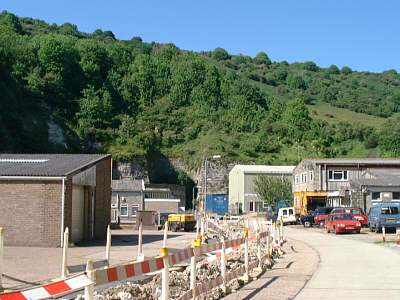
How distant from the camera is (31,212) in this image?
95.9 ft

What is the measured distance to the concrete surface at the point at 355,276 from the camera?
529 inches

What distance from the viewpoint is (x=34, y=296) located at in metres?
5.52

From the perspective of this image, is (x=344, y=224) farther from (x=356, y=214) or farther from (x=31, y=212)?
(x=31, y=212)

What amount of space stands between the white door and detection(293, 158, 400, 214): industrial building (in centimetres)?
2933

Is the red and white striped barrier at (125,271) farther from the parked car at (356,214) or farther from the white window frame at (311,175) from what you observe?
the white window frame at (311,175)

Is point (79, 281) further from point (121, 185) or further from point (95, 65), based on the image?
point (95, 65)

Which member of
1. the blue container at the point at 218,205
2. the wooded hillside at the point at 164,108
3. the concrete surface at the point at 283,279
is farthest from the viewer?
the wooded hillside at the point at 164,108

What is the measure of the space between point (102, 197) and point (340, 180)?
40194 mm

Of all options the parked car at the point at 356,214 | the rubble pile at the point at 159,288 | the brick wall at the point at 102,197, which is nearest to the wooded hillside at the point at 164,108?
the parked car at the point at 356,214

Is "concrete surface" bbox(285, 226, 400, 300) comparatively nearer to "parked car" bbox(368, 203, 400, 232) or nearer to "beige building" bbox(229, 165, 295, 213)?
"parked car" bbox(368, 203, 400, 232)

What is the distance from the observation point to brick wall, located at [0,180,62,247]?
2905 centimetres

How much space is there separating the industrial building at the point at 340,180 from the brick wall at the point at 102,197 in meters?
25.8

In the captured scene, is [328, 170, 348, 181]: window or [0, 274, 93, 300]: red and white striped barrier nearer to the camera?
[0, 274, 93, 300]: red and white striped barrier

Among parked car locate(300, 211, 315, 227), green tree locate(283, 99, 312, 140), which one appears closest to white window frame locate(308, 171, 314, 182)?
parked car locate(300, 211, 315, 227)
